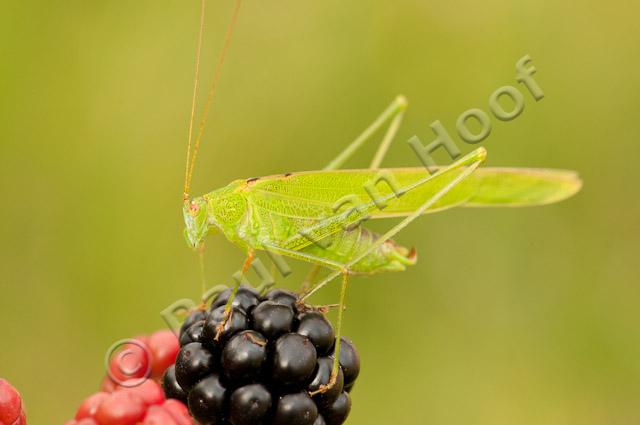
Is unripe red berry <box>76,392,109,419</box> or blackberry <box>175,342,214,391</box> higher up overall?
unripe red berry <box>76,392,109,419</box>

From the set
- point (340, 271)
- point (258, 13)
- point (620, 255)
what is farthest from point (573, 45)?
point (340, 271)

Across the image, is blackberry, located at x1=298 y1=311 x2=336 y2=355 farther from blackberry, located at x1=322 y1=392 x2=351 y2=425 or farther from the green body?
the green body

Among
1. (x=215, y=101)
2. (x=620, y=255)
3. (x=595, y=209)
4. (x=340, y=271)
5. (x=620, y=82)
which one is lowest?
(x=620, y=255)

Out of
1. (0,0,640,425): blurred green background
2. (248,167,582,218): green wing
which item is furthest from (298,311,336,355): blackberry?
(0,0,640,425): blurred green background

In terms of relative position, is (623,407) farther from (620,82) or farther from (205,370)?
(205,370)

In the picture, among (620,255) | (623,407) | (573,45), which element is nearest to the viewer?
(623,407)

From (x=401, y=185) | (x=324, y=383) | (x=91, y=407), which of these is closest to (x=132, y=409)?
(x=91, y=407)

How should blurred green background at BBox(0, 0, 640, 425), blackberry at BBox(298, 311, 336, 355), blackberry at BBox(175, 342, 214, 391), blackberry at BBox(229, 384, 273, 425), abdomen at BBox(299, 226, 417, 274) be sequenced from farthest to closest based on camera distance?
blurred green background at BBox(0, 0, 640, 425), abdomen at BBox(299, 226, 417, 274), blackberry at BBox(298, 311, 336, 355), blackberry at BBox(175, 342, 214, 391), blackberry at BBox(229, 384, 273, 425)

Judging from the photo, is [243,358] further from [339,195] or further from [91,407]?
[339,195]

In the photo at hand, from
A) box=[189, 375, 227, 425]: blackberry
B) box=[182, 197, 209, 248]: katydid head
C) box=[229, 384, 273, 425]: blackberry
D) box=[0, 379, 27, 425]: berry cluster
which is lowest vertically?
box=[229, 384, 273, 425]: blackberry
